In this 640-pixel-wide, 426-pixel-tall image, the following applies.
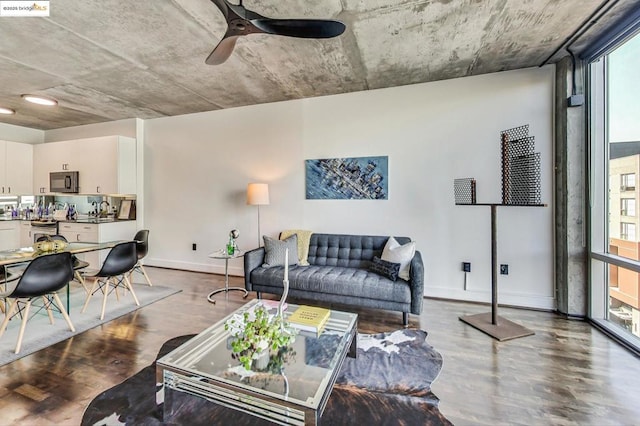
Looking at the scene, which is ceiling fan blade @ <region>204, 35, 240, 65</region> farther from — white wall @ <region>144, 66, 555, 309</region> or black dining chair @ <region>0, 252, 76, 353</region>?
black dining chair @ <region>0, 252, 76, 353</region>

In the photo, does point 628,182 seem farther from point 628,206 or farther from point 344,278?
point 344,278

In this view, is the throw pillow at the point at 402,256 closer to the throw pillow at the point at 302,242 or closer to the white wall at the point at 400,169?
the white wall at the point at 400,169

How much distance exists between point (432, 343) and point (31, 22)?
174 inches

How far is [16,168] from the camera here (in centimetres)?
541

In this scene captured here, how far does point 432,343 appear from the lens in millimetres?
2512

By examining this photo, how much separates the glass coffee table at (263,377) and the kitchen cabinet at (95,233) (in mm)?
4148

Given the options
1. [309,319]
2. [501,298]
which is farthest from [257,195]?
[501,298]

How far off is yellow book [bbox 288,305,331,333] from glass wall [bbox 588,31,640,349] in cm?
264

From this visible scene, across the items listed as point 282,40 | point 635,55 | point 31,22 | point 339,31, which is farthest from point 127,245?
point 635,55

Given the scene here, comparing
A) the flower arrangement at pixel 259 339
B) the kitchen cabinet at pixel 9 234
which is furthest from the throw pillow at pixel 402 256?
the kitchen cabinet at pixel 9 234

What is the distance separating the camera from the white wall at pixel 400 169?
131 inches

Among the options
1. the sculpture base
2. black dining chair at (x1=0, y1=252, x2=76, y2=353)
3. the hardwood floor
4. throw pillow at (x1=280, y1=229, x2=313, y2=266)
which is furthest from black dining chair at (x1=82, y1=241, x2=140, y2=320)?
the sculpture base

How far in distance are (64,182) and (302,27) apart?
5.93 meters

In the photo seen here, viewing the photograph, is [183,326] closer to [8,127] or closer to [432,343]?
[432,343]
